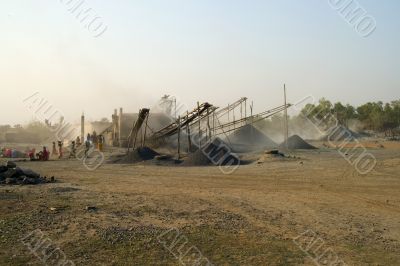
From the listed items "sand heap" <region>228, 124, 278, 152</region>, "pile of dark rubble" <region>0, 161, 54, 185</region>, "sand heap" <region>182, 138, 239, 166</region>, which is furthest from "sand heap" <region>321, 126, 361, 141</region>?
"pile of dark rubble" <region>0, 161, 54, 185</region>

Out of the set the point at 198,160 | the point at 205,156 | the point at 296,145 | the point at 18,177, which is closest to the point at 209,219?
the point at 18,177

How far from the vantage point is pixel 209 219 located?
9078 mm

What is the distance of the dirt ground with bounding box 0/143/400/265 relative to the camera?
6.81m

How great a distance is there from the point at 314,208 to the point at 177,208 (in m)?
3.35

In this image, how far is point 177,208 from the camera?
10.2 m

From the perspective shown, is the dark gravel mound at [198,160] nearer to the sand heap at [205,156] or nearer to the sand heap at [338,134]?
the sand heap at [205,156]

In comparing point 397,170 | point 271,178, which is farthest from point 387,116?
point 271,178

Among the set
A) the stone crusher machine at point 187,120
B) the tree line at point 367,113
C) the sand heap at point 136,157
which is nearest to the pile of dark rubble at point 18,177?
the sand heap at point 136,157

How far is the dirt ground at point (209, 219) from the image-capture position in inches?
268

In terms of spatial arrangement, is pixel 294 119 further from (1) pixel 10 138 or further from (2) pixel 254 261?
(2) pixel 254 261

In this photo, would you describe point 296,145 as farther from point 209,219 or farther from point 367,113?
point 367,113

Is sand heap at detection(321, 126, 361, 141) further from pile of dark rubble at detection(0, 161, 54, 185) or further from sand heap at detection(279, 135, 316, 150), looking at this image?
pile of dark rubble at detection(0, 161, 54, 185)

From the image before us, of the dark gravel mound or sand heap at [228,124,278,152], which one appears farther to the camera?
sand heap at [228,124,278,152]

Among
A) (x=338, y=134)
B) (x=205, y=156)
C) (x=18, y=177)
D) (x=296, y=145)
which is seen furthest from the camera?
(x=338, y=134)
